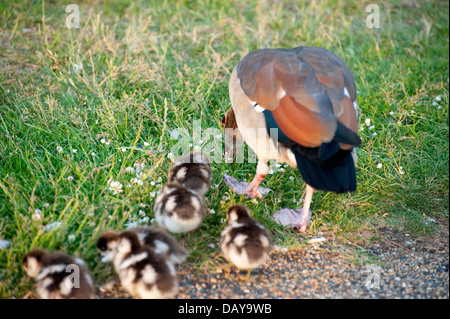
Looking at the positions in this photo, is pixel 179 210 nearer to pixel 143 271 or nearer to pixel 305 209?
pixel 143 271

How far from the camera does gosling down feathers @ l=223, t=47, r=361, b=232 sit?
3.25 m

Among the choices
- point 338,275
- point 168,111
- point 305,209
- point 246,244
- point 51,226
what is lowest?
point 338,275

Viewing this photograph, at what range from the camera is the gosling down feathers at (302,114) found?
3248mm

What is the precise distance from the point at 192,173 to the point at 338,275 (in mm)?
1380

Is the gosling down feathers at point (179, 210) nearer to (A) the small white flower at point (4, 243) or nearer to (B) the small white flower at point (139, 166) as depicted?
(B) the small white flower at point (139, 166)

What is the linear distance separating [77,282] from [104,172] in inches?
49.1

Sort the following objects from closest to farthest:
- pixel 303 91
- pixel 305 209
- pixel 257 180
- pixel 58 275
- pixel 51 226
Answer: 1. pixel 58 275
2. pixel 51 226
3. pixel 303 91
4. pixel 305 209
5. pixel 257 180

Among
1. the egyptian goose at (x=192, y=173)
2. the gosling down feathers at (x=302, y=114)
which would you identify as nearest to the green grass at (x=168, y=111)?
the egyptian goose at (x=192, y=173)

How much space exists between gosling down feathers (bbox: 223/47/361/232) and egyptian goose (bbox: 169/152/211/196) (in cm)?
42

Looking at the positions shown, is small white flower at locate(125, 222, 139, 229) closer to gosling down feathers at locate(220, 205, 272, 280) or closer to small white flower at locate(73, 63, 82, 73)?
gosling down feathers at locate(220, 205, 272, 280)

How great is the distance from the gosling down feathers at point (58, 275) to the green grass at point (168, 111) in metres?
0.16

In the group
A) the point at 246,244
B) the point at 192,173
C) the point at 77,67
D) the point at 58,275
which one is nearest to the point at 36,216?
the point at 58,275

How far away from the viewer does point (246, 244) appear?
10.3 ft

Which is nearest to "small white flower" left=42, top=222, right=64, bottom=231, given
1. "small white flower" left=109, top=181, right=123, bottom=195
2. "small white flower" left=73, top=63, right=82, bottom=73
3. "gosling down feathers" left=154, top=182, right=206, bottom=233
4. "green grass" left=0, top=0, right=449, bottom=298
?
"green grass" left=0, top=0, right=449, bottom=298
